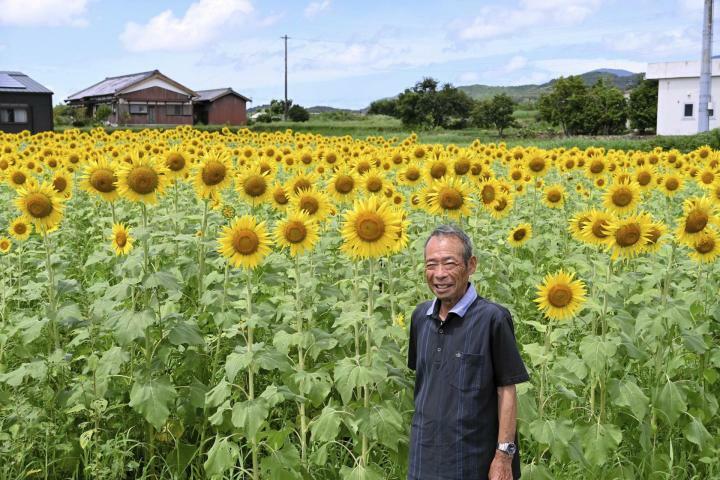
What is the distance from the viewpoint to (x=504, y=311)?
332 cm

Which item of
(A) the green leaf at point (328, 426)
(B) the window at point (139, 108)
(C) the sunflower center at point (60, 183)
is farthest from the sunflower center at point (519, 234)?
(B) the window at point (139, 108)

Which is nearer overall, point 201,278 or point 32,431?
point 32,431

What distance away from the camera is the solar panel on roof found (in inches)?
1834

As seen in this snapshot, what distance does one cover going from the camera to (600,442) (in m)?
4.41

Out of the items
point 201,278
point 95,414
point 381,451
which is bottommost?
point 381,451

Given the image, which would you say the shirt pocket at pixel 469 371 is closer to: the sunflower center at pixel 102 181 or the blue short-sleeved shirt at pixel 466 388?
the blue short-sleeved shirt at pixel 466 388

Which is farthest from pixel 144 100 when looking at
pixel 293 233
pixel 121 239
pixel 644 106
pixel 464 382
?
pixel 464 382

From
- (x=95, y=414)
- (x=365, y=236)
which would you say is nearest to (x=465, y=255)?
(x=365, y=236)

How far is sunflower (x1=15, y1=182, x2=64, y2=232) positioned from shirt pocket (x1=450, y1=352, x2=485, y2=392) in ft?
10.3

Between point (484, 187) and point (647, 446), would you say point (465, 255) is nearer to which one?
point (647, 446)

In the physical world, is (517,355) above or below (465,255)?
below

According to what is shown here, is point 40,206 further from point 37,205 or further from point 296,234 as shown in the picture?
point 296,234

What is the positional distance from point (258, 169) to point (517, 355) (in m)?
3.05

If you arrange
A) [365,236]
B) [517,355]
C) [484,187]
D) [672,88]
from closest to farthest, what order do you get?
[517,355]
[365,236]
[484,187]
[672,88]
